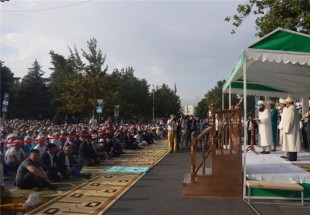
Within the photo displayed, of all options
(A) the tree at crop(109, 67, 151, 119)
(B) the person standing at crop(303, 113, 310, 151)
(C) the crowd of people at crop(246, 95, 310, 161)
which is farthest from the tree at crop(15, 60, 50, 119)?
(C) the crowd of people at crop(246, 95, 310, 161)

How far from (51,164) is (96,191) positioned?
7.30 ft

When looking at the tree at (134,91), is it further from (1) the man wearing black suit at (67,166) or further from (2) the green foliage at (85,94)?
(1) the man wearing black suit at (67,166)

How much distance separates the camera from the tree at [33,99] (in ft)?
176

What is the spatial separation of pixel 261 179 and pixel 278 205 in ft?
2.55

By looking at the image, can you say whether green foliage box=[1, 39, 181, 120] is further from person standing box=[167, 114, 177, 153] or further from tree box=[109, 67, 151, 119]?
person standing box=[167, 114, 177, 153]

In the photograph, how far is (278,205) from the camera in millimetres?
8188

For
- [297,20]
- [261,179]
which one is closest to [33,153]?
[261,179]

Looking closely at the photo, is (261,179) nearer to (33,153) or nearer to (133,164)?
(33,153)


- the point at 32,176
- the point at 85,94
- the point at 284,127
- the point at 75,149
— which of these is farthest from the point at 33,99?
the point at 284,127

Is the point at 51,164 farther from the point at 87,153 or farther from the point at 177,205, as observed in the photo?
the point at 177,205

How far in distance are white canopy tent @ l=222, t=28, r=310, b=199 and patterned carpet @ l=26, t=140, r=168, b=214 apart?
3.74m

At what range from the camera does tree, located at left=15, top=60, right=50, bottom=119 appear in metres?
53.8

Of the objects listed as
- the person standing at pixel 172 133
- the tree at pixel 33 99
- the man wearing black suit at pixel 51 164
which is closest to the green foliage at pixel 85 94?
the tree at pixel 33 99

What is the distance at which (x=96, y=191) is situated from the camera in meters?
9.65
